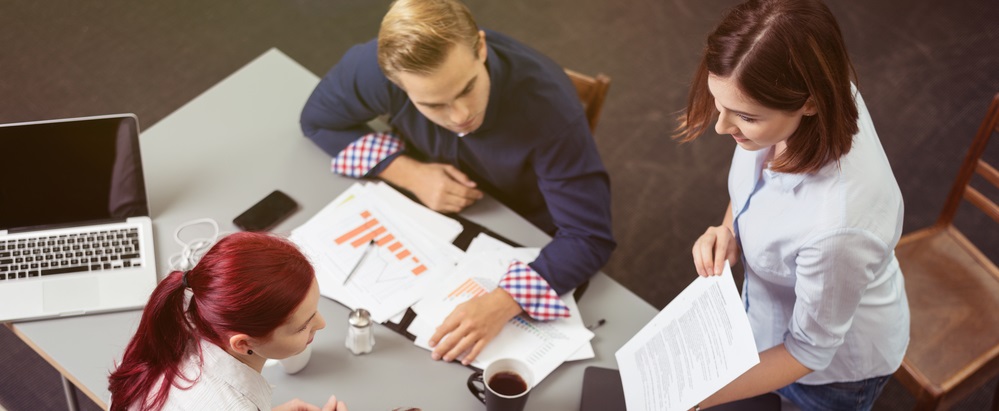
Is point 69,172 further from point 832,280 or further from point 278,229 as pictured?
point 832,280

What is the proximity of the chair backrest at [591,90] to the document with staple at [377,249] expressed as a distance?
491 mm

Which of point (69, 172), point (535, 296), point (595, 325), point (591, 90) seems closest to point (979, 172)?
point (591, 90)

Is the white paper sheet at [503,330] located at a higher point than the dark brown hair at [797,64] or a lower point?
lower

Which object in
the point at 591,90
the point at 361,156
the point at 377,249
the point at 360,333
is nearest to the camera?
the point at 360,333

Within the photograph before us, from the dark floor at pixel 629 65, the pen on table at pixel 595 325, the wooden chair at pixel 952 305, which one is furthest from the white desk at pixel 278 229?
the dark floor at pixel 629 65

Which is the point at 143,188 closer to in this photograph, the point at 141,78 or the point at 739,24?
the point at 739,24

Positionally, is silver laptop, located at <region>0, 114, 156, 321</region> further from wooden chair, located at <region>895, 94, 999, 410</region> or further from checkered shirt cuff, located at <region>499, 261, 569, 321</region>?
wooden chair, located at <region>895, 94, 999, 410</region>

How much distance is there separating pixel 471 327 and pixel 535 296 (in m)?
0.14

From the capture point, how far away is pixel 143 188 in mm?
1764

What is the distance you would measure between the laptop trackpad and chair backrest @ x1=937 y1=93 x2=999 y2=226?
1.99 m

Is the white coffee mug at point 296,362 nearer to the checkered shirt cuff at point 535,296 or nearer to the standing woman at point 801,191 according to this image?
the checkered shirt cuff at point 535,296

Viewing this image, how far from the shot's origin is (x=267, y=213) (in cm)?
183

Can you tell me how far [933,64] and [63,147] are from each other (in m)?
3.24

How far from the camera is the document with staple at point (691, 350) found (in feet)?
4.18
